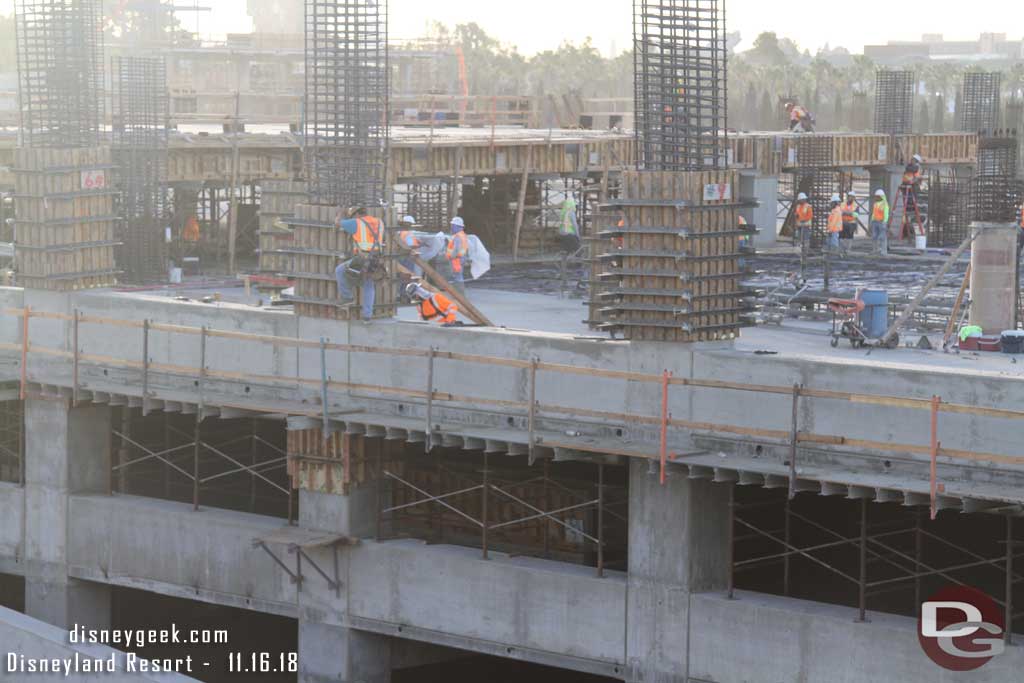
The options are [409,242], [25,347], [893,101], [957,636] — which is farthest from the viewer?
[893,101]

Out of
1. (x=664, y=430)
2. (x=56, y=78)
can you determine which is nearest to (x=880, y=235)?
(x=56, y=78)

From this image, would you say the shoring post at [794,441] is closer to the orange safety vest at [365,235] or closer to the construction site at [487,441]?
the construction site at [487,441]

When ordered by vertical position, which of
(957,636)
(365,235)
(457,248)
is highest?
(365,235)

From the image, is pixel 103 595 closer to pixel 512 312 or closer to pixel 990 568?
pixel 512 312

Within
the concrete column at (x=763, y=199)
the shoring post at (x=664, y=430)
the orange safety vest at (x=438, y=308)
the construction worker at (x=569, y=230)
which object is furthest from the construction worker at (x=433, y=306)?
the concrete column at (x=763, y=199)

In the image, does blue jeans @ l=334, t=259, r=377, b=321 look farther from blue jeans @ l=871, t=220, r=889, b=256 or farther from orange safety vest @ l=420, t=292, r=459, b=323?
blue jeans @ l=871, t=220, r=889, b=256

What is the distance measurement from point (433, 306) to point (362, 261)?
1.27 meters

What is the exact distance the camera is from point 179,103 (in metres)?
73.3

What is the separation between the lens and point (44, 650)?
85.0 feet

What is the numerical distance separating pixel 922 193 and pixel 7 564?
48907 mm

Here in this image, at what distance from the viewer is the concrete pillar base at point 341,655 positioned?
27.0m

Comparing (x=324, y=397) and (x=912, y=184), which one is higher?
(x=912, y=184)

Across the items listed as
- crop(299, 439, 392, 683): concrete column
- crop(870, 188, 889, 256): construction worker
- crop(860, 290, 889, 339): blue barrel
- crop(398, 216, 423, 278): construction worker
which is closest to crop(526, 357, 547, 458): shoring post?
crop(299, 439, 392, 683): concrete column

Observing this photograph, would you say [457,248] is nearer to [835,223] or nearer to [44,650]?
[44,650]
